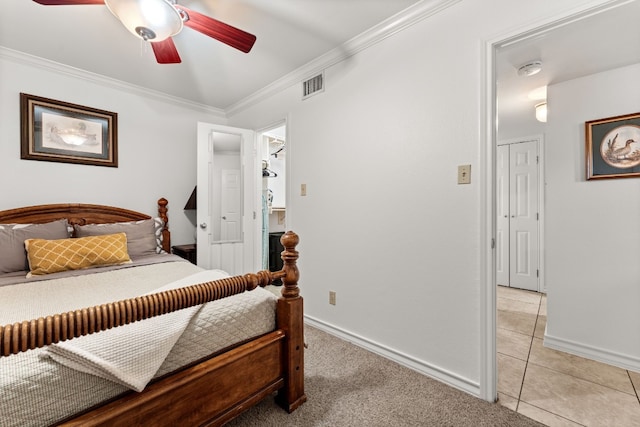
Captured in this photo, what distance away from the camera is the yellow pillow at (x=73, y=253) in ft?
6.61

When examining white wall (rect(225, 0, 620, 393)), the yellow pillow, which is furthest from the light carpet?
the yellow pillow

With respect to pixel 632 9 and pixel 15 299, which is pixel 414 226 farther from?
pixel 15 299

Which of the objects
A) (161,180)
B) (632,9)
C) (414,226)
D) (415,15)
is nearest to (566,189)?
(632,9)

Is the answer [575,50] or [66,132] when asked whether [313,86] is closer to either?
[575,50]

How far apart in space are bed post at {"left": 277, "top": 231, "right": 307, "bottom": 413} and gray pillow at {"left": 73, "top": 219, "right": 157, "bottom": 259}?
6.22 ft

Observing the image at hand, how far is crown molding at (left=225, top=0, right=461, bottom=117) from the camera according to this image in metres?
1.83

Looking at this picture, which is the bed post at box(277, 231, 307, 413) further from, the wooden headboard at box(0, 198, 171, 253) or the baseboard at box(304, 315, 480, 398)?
the wooden headboard at box(0, 198, 171, 253)

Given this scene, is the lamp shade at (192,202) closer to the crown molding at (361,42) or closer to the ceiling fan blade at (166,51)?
the crown molding at (361,42)

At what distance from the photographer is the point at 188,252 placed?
322 cm

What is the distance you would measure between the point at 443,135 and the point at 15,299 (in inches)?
103

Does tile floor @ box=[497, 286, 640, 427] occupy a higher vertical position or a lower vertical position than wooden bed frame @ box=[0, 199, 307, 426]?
lower

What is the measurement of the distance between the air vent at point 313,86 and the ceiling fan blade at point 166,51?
1.15 metres

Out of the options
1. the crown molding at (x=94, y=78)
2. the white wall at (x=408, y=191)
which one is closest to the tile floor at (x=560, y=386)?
the white wall at (x=408, y=191)

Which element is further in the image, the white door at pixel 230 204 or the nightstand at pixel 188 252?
the white door at pixel 230 204
